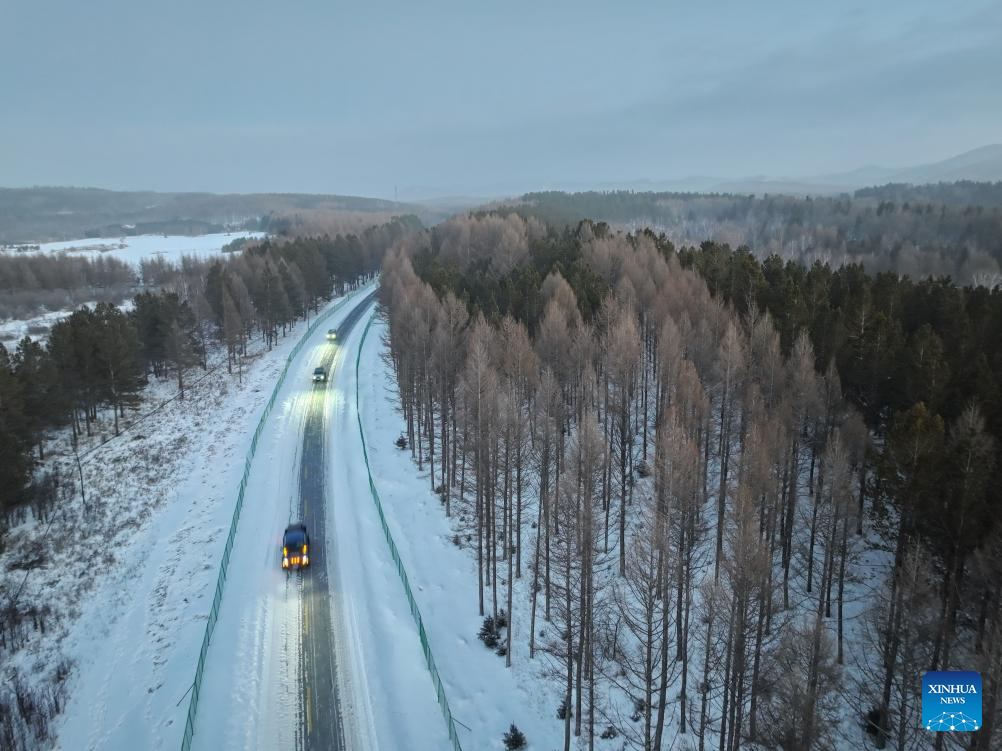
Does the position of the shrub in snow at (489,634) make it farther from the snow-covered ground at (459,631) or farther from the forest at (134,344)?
the forest at (134,344)

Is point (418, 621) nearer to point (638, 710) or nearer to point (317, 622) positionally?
point (317, 622)

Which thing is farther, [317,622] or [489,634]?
[489,634]

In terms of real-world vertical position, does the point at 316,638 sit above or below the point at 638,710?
above

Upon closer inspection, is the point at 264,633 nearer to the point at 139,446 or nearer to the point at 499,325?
the point at 499,325

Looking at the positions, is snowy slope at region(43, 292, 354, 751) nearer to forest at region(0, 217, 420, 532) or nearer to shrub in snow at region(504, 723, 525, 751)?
forest at region(0, 217, 420, 532)

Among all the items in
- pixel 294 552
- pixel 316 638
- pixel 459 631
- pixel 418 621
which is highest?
pixel 294 552

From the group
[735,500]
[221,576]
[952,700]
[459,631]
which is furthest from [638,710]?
[221,576]

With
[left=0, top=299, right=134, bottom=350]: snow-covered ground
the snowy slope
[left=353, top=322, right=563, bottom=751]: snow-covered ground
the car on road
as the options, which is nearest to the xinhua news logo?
[left=353, top=322, right=563, bottom=751]: snow-covered ground

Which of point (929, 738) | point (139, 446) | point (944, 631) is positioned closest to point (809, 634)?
point (944, 631)
